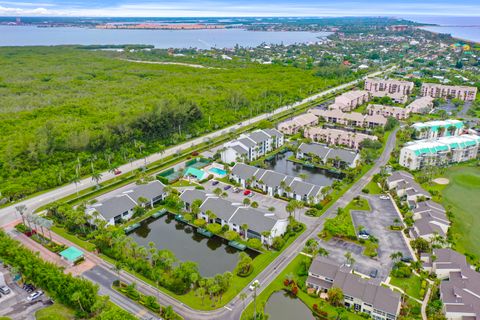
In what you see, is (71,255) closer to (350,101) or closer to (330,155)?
(330,155)

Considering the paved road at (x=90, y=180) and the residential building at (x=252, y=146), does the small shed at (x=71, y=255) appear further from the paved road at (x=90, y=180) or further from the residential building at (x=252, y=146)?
the residential building at (x=252, y=146)

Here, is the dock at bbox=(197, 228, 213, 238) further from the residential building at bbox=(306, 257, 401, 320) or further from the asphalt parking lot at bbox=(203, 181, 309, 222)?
the residential building at bbox=(306, 257, 401, 320)

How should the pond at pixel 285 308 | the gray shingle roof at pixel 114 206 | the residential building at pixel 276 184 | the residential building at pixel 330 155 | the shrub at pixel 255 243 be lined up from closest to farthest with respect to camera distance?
1. the pond at pixel 285 308
2. the shrub at pixel 255 243
3. the gray shingle roof at pixel 114 206
4. the residential building at pixel 276 184
5. the residential building at pixel 330 155

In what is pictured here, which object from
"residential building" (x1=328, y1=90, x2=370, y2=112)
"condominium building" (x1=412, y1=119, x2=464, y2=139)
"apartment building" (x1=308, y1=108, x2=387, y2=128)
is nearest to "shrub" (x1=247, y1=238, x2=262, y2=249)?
"condominium building" (x1=412, y1=119, x2=464, y2=139)

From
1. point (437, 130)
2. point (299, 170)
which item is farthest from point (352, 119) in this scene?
point (299, 170)

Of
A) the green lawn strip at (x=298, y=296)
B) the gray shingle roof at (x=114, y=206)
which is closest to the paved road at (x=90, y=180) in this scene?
the gray shingle roof at (x=114, y=206)

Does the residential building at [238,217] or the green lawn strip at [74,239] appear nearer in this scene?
the green lawn strip at [74,239]

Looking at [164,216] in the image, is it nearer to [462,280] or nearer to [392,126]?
[462,280]
